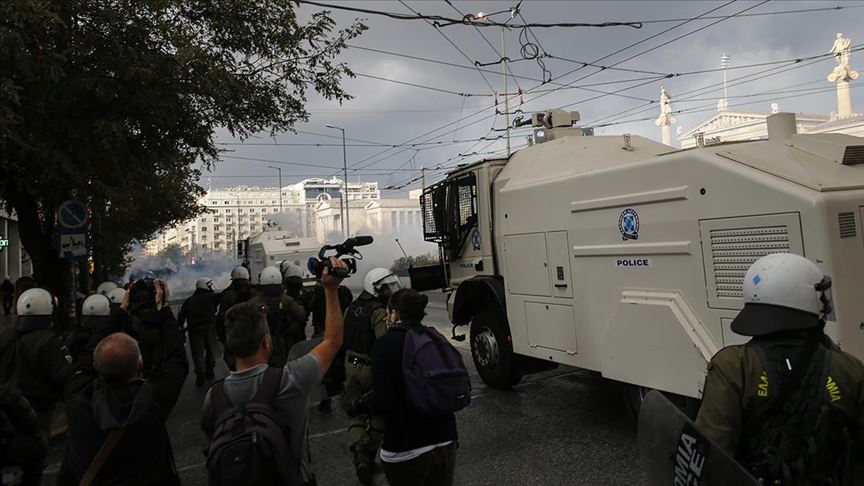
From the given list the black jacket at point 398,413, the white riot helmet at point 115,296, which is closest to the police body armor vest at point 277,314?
the white riot helmet at point 115,296

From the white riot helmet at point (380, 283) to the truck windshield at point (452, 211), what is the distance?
108 inches

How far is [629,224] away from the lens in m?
4.82

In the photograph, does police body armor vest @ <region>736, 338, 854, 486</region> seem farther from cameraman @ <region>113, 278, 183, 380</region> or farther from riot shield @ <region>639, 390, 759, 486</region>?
cameraman @ <region>113, 278, 183, 380</region>

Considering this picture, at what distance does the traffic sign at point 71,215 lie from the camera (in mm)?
8609

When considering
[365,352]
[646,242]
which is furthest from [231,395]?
[646,242]

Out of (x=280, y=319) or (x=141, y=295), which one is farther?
(x=280, y=319)

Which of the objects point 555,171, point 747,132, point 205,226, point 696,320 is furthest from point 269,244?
point 205,226

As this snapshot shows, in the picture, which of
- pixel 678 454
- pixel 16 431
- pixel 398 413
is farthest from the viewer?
pixel 398 413

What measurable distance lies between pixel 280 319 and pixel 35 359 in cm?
289

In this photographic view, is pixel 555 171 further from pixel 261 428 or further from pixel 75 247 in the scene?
pixel 75 247

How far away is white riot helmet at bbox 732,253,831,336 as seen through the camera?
1.88 m

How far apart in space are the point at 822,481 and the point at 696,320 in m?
2.60

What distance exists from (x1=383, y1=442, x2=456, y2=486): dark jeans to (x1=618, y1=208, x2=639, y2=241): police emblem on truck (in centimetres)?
265

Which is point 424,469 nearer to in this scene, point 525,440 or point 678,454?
point 678,454
